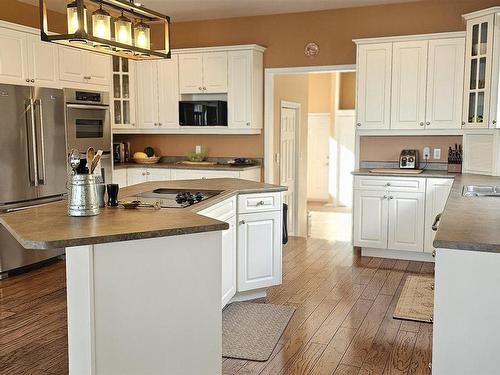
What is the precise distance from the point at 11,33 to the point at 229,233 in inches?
115

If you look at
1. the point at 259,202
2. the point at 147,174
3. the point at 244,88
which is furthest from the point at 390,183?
the point at 147,174

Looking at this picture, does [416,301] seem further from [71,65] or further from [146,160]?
[71,65]

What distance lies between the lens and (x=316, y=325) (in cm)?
369

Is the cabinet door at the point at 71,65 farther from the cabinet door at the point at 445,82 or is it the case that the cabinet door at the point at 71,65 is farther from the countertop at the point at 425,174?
the cabinet door at the point at 445,82

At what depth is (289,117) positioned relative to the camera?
23.6 feet

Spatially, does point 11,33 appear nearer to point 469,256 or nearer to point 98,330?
point 98,330

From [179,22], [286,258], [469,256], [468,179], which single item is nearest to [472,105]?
[468,179]

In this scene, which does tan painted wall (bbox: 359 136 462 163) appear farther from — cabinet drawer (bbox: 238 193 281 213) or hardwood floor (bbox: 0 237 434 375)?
cabinet drawer (bbox: 238 193 281 213)

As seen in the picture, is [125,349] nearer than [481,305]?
No

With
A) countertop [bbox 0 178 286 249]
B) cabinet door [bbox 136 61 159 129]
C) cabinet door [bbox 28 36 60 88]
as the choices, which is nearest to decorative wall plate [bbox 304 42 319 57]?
cabinet door [bbox 136 61 159 129]

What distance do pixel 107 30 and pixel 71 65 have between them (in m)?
2.89

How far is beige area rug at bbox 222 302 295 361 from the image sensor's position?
3270 mm

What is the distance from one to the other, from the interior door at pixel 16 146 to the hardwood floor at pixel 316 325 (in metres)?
0.83

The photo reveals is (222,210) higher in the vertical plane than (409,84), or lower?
lower
